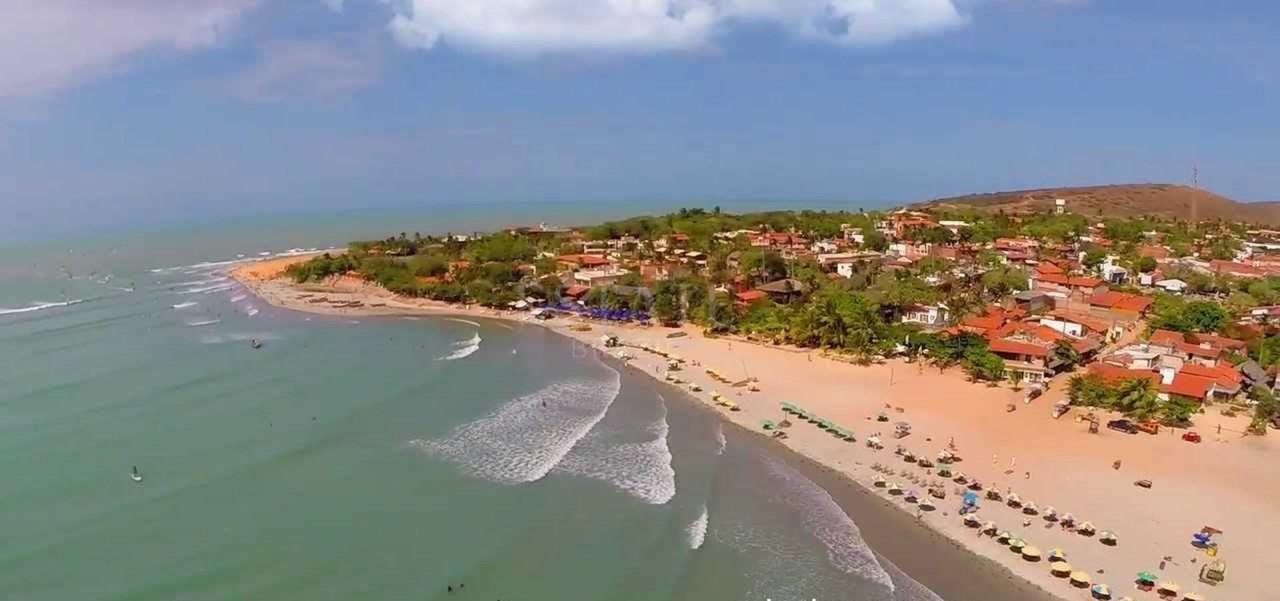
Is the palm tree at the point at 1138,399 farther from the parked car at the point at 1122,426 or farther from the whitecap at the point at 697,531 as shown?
the whitecap at the point at 697,531

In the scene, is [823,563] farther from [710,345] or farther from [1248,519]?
[710,345]

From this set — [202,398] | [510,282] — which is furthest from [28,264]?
[202,398]

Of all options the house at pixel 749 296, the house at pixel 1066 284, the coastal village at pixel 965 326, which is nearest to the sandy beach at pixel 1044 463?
the coastal village at pixel 965 326

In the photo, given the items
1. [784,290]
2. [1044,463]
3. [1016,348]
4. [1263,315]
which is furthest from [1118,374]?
[784,290]

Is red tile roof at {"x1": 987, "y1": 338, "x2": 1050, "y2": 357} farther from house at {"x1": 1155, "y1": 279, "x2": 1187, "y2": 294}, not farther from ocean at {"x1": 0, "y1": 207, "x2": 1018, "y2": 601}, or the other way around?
house at {"x1": 1155, "y1": 279, "x2": 1187, "y2": 294}

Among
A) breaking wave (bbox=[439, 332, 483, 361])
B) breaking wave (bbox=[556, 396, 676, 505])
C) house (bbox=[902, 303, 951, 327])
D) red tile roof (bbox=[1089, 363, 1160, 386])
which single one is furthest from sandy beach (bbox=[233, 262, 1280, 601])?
breaking wave (bbox=[439, 332, 483, 361])

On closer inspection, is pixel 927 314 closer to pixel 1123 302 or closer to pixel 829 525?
pixel 1123 302
